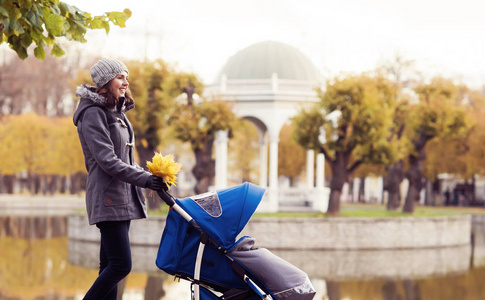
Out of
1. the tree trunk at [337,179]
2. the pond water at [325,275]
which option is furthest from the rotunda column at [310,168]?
the pond water at [325,275]

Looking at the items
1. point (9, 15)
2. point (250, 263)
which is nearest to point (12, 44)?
point (9, 15)

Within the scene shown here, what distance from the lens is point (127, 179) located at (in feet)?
14.8

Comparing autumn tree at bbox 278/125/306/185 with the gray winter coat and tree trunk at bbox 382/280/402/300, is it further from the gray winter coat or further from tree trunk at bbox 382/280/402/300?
the gray winter coat

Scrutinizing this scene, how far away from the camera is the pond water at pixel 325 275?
10.6m

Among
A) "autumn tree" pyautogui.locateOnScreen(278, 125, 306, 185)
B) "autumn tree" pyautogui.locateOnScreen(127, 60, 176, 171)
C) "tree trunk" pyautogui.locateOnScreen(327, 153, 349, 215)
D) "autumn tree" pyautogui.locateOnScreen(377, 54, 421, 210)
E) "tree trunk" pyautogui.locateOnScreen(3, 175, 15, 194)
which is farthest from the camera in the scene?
"tree trunk" pyautogui.locateOnScreen(3, 175, 15, 194)

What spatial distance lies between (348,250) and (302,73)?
8.97 meters

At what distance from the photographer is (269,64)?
2545 centimetres

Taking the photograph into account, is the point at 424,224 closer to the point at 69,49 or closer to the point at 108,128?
the point at 108,128

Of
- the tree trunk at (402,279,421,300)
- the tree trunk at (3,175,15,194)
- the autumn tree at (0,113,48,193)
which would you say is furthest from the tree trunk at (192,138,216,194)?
the tree trunk at (3,175,15,194)

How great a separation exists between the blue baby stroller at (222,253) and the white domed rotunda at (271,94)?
16.9m

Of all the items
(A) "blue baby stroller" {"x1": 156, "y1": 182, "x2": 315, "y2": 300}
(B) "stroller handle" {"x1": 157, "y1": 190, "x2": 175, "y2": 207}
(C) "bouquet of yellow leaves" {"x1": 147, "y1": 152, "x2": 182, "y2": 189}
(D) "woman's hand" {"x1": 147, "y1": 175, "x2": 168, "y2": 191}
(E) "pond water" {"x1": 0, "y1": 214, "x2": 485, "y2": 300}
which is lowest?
(E) "pond water" {"x1": 0, "y1": 214, "x2": 485, "y2": 300}

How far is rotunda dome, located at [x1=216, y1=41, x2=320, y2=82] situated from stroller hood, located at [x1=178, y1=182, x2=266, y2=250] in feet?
67.0

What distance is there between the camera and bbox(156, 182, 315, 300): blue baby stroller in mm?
4734

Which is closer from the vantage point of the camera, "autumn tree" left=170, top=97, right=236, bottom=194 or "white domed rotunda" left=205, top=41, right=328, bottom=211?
"autumn tree" left=170, top=97, right=236, bottom=194
